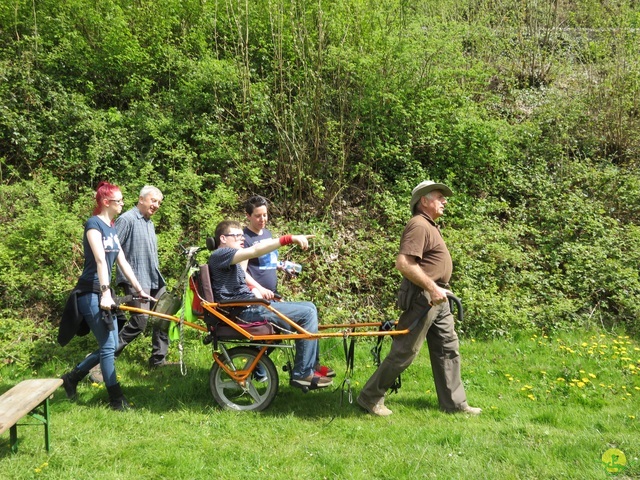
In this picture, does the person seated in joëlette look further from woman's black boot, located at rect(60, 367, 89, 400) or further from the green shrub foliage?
the green shrub foliage

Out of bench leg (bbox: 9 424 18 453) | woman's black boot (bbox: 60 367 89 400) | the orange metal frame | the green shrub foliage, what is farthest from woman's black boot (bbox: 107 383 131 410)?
the green shrub foliage

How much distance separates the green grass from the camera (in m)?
3.89

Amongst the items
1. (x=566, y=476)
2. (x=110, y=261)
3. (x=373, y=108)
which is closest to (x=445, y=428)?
(x=566, y=476)

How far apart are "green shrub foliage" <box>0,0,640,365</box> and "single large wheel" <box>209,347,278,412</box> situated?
2365 mm

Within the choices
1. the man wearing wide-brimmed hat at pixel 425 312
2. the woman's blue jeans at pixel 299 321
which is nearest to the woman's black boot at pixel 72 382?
the woman's blue jeans at pixel 299 321

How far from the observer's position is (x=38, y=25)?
10328 millimetres

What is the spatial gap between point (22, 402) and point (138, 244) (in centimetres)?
222

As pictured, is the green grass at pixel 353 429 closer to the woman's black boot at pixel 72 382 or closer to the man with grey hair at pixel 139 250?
the woman's black boot at pixel 72 382

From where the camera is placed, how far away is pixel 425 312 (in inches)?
188

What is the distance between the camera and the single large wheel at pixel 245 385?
4984mm

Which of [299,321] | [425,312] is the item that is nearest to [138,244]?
[299,321]

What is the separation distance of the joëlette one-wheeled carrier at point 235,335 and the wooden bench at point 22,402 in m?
0.91

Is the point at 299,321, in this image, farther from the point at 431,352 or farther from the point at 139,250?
the point at 139,250

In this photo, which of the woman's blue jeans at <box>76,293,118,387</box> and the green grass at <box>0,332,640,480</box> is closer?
the green grass at <box>0,332,640,480</box>
